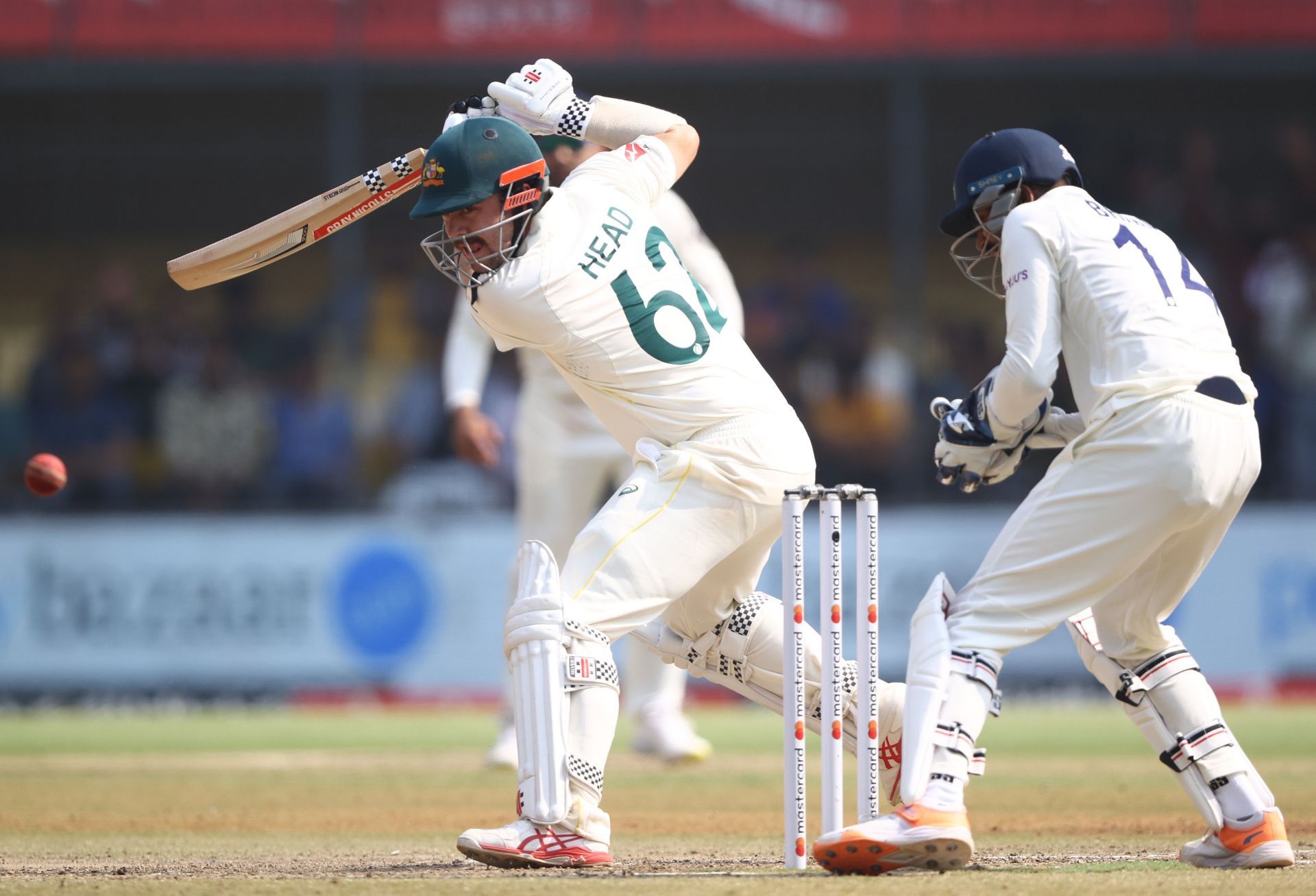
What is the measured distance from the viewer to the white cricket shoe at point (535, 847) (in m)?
4.16

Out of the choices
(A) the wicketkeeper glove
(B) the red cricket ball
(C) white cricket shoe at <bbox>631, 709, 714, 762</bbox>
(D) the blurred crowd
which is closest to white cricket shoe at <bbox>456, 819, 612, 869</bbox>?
(A) the wicketkeeper glove

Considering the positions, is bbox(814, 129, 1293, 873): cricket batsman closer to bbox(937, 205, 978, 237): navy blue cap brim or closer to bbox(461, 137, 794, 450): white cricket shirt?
bbox(937, 205, 978, 237): navy blue cap brim

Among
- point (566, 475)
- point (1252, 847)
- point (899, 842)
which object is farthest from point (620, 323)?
point (566, 475)

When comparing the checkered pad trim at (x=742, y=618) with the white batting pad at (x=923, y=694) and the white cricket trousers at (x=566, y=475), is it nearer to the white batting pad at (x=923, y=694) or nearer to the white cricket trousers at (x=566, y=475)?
the white batting pad at (x=923, y=694)

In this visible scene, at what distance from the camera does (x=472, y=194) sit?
4.29 m

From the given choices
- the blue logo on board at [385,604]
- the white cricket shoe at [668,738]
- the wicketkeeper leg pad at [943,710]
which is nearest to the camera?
the wicketkeeper leg pad at [943,710]

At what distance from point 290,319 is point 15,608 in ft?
13.8

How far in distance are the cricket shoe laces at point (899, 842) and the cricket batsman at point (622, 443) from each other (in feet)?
1.94

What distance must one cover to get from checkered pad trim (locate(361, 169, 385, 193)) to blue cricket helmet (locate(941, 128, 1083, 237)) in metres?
1.64

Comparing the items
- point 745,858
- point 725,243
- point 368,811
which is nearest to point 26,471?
point 368,811

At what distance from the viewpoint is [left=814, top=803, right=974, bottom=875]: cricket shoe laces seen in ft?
12.6

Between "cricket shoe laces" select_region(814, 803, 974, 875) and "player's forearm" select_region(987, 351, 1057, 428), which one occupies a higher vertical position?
"player's forearm" select_region(987, 351, 1057, 428)

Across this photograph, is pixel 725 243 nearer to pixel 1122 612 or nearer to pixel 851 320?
pixel 851 320

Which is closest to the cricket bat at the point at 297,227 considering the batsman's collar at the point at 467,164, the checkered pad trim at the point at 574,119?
the checkered pad trim at the point at 574,119
